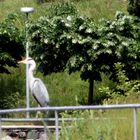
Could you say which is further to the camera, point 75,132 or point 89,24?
point 89,24

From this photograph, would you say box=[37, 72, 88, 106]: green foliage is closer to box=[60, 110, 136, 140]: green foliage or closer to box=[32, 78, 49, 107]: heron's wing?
box=[32, 78, 49, 107]: heron's wing

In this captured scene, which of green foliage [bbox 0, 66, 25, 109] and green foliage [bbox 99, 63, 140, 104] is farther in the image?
green foliage [bbox 0, 66, 25, 109]

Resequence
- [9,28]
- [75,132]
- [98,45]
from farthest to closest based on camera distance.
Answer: [9,28], [98,45], [75,132]

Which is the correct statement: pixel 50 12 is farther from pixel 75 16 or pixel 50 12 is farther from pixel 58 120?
pixel 58 120

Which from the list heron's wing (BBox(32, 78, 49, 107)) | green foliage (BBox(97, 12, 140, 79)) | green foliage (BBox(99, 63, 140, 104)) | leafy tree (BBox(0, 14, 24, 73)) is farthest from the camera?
leafy tree (BBox(0, 14, 24, 73))

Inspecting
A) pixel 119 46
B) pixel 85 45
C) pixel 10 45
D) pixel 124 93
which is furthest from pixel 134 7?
pixel 124 93

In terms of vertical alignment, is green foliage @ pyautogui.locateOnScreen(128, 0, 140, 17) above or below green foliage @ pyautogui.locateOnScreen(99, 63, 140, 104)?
above

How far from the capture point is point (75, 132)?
967 cm

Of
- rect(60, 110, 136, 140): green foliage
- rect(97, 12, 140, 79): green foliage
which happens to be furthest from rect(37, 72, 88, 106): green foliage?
rect(60, 110, 136, 140): green foliage

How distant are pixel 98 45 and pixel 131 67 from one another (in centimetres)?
136

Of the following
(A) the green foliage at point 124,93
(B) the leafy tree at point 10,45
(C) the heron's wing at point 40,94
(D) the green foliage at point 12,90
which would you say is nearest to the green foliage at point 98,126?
(A) the green foliage at point 124,93

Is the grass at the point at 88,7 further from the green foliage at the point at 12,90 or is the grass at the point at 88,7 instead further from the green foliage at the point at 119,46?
the green foliage at the point at 119,46

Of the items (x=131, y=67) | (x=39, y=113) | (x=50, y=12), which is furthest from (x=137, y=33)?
(x=39, y=113)

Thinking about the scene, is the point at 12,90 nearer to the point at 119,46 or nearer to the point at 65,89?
the point at 65,89
